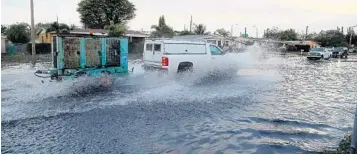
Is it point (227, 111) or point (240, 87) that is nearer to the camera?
point (227, 111)

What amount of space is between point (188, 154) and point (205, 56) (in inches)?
407

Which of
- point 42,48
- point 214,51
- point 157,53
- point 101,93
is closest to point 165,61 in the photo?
point 157,53

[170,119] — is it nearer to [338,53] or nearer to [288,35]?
[338,53]

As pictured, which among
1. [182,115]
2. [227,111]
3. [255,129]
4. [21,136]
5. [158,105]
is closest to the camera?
[21,136]

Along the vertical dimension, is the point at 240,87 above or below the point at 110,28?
below

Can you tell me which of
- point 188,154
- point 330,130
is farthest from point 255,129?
point 188,154

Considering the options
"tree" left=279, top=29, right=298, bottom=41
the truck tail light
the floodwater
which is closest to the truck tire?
the truck tail light

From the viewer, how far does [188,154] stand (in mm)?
5418

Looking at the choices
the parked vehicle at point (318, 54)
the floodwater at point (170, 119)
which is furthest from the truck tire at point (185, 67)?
the parked vehicle at point (318, 54)

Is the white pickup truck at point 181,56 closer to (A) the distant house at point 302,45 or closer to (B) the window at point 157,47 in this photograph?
(B) the window at point 157,47

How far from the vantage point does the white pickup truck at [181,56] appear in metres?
13.9

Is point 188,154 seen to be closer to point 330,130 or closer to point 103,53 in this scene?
point 330,130

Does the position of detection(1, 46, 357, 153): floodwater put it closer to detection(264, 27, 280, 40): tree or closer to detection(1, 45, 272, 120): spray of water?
detection(1, 45, 272, 120): spray of water

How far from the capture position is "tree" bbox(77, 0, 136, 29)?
65312 mm
